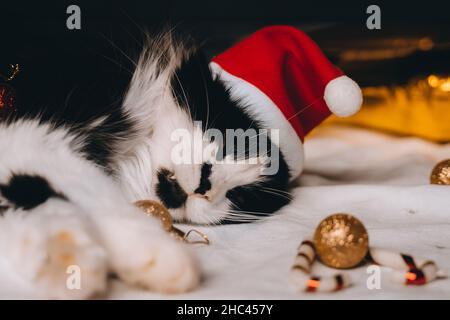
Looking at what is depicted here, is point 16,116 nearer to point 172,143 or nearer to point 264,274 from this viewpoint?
point 172,143

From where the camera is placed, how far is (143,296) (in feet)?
2.19

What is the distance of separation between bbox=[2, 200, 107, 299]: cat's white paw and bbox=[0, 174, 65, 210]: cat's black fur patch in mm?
67

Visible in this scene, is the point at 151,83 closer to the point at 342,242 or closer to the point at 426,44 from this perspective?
the point at 342,242

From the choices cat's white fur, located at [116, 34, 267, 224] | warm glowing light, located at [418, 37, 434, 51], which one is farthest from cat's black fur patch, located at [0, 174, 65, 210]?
warm glowing light, located at [418, 37, 434, 51]

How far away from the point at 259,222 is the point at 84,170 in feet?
1.12

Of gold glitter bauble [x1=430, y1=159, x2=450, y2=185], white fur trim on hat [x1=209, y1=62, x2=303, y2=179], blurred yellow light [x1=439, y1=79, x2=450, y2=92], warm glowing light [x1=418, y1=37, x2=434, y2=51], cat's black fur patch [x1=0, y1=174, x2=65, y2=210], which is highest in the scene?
warm glowing light [x1=418, y1=37, x2=434, y2=51]

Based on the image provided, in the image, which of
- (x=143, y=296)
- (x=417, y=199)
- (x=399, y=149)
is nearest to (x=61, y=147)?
(x=143, y=296)

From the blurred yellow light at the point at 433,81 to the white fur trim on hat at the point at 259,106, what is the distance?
40.7 inches

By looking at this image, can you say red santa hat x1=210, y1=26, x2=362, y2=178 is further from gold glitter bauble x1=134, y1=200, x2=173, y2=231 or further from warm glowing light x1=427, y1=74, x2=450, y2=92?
warm glowing light x1=427, y1=74, x2=450, y2=92

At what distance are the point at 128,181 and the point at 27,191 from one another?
0.24 meters

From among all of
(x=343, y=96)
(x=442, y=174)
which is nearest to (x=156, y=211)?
(x=343, y=96)

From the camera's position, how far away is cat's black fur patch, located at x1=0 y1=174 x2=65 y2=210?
76 centimetres

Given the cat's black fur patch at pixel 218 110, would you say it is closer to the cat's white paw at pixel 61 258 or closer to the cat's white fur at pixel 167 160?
the cat's white fur at pixel 167 160

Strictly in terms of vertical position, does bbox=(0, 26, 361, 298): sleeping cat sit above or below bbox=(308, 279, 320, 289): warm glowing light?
above
